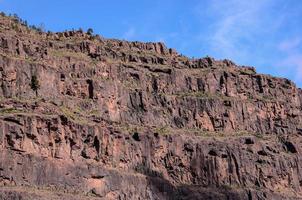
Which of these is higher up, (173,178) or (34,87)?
(34,87)

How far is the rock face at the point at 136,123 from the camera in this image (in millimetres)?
122375

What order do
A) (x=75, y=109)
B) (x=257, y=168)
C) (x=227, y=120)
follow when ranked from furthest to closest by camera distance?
1. (x=227, y=120)
2. (x=257, y=168)
3. (x=75, y=109)

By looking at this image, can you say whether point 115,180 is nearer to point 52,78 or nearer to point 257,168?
point 52,78

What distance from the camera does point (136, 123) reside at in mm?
A: 144750

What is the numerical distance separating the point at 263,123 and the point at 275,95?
10490 mm

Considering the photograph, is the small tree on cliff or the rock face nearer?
the rock face

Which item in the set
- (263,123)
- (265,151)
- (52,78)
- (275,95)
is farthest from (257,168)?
(52,78)

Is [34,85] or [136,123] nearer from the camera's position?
[34,85]

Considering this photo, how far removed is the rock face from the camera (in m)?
122

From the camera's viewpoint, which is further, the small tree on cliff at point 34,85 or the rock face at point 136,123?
the small tree on cliff at point 34,85

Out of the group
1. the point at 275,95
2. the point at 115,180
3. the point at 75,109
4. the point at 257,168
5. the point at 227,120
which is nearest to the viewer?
the point at 115,180

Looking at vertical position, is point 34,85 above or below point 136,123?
above

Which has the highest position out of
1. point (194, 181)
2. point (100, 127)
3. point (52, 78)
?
point (52, 78)

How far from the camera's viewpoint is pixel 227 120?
517 feet
